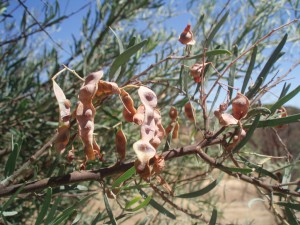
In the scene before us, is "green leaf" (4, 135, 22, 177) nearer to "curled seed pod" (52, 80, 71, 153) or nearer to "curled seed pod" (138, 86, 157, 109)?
"curled seed pod" (52, 80, 71, 153)

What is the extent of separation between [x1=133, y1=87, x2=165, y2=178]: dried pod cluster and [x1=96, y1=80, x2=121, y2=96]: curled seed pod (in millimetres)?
29

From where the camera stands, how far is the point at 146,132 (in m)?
0.38

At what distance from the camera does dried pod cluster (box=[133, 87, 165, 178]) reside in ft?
1.17

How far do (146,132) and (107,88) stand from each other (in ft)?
0.26

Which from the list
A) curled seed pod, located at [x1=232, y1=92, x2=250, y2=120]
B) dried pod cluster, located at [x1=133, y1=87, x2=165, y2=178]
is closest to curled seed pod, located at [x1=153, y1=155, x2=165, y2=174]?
dried pod cluster, located at [x1=133, y1=87, x2=165, y2=178]

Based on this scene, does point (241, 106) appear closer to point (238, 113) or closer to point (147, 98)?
point (238, 113)

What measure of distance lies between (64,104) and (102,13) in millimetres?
911

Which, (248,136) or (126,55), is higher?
(126,55)

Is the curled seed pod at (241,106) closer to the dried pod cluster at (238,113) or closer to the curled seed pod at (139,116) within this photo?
the dried pod cluster at (238,113)

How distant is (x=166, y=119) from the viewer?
1330 mm

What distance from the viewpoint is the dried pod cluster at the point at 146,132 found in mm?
357

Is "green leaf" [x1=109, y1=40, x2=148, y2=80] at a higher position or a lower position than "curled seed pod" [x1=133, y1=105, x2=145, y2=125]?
higher

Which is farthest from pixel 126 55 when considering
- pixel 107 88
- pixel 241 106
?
pixel 241 106

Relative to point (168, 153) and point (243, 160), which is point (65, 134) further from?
point (243, 160)
